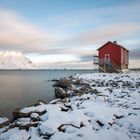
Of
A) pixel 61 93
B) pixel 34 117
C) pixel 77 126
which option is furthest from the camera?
pixel 61 93

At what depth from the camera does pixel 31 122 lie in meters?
9.98

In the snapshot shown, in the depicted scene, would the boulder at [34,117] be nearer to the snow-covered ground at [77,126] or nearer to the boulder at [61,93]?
the snow-covered ground at [77,126]

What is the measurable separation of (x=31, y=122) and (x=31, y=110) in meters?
2.10

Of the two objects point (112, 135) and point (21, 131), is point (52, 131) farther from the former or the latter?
point (112, 135)

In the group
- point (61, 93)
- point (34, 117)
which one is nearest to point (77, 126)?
point (34, 117)

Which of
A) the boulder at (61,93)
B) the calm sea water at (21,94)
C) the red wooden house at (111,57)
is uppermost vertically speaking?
the red wooden house at (111,57)

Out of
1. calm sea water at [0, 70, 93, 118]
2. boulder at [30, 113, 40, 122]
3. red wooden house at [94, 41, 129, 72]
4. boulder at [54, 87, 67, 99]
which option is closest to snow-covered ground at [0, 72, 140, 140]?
boulder at [30, 113, 40, 122]

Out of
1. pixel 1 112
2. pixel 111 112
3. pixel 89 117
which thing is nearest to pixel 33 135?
pixel 89 117

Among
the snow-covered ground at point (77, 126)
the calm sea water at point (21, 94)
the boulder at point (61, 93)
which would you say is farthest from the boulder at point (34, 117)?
the boulder at point (61, 93)

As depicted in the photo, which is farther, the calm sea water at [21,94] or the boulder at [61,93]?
the boulder at [61,93]

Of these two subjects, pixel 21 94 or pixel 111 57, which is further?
pixel 111 57

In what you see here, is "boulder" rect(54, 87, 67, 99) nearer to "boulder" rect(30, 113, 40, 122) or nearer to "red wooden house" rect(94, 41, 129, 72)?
"boulder" rect(30, 113, 40, 122)

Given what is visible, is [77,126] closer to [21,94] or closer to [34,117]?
[34,117]

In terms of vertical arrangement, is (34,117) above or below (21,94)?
above
